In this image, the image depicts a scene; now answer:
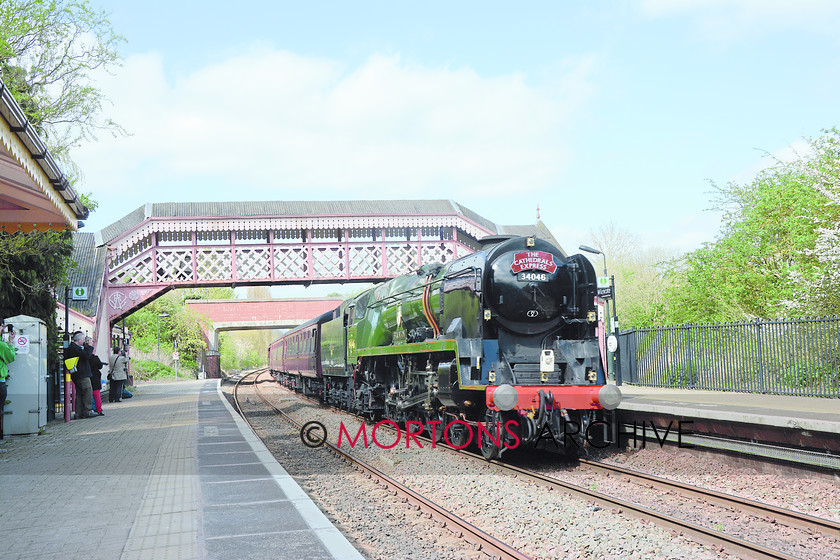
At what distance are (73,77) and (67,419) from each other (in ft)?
46.2

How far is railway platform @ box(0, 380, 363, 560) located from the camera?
495 cm

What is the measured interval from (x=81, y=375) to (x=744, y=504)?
47.0ft

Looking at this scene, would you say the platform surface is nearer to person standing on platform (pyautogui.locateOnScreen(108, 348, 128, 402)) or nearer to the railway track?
the railway track

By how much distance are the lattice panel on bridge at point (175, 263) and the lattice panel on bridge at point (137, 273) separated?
0.38 meters

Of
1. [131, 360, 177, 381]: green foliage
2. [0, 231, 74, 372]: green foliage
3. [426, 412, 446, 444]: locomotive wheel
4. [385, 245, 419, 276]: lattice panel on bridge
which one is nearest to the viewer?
[426, 412, 446, 444]: locomotive wheel

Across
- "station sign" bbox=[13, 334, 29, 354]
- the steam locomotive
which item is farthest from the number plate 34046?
"station sign" bbox=[13, 334, 29, 354]

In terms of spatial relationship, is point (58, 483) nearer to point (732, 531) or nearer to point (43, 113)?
point (732, 531)

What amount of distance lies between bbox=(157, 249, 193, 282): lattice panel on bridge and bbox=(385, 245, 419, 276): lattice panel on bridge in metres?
7.65

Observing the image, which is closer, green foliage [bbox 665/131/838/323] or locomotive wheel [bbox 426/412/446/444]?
locomotive wheel [bbox 426/412/446/444]

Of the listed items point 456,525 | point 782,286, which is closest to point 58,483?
point 456,525

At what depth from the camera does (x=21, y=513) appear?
6129 mm

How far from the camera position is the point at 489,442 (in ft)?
30.5

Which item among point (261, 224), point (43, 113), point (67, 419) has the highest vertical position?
point (43, 113)

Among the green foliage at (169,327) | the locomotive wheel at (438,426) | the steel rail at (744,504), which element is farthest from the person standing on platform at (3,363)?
the green foliage at (169,327)
